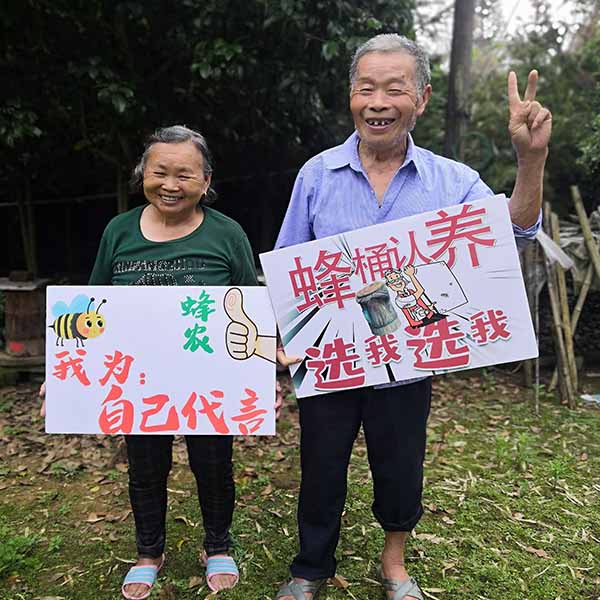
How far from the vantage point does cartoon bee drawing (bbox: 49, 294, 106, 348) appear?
1.79 meters

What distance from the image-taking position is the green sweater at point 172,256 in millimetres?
1841

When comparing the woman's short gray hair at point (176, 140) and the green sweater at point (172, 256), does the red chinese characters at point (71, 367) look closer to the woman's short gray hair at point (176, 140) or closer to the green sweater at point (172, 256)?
the green sweater at point (172, 256)

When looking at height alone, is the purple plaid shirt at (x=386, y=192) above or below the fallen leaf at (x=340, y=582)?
above

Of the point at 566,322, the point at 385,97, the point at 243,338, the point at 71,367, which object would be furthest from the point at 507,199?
the point at 566,322

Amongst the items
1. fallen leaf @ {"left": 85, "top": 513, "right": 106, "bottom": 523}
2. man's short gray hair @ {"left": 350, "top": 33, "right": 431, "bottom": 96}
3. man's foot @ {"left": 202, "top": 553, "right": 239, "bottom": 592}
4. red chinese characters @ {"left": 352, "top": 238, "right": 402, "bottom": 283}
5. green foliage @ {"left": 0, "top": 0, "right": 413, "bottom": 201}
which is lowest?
man's foot @ {"left": 202, "top": 553, "right": 239, "bottom": 592}

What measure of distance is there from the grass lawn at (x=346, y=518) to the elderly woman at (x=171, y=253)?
0.39 m

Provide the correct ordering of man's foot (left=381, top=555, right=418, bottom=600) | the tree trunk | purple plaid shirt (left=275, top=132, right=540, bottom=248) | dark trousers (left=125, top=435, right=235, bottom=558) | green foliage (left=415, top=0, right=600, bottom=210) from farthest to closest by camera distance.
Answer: green foliage (left=415, top=0, right=600, bottom=210)
the tree trunk
man's foot (left=381, top=555, right=418, bottom=600)
dark trousers (left=125, top=435, right=235, bottom=558)
purple plaid shirt (left=275, top=132, right=540, bottom=248)

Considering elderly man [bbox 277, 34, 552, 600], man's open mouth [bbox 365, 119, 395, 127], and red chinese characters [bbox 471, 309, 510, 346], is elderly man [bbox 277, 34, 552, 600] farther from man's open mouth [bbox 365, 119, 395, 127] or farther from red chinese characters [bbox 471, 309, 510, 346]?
red chinese characters [bbox 471, 309, 510, 346]

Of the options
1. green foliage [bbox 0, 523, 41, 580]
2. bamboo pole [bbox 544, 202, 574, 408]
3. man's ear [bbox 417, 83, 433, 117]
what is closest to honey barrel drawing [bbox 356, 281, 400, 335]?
man's ear [bbox 417, 83, 433, 117]

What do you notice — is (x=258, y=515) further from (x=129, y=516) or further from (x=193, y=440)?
(x=193, y=440)

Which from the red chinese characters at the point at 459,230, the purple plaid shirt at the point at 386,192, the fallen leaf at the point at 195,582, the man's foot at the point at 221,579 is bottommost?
the fallen leaf at the point at 195,582

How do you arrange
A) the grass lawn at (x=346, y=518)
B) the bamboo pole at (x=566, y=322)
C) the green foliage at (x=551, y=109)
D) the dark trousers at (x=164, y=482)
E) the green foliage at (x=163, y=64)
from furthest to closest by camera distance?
the green foliage at (x=551, y=109) < the bamboo pole at (x=566, y=322) < the green foliage at (x=163, y=64) < the grass lawn at (x=346, y=518) < the dark trousers at (x=164, y=482)

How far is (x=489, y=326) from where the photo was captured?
66.4 inches

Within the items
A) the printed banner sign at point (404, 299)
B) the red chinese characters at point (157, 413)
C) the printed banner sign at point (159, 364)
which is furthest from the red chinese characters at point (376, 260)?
the red chinese characters at point (157, 413)
